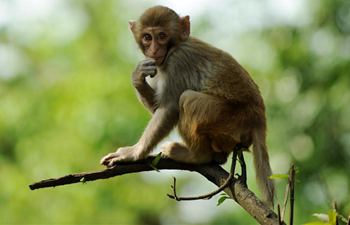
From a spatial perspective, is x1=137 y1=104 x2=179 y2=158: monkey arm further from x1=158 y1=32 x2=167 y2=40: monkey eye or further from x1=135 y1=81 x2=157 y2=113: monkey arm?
x1=158 y1=32 x2=167 y2=40: monkey eye

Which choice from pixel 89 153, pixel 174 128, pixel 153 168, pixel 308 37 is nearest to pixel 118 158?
pixel 174 128

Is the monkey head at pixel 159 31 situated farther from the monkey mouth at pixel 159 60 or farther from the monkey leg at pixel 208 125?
the monkey leg at pixel 208 125

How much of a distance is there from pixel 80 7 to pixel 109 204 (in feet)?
19.8

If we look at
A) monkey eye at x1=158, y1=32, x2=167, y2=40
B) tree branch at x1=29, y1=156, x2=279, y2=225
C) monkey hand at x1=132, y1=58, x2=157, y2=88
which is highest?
monkey eye at x1=158, y1=32, x2=167, y2=40

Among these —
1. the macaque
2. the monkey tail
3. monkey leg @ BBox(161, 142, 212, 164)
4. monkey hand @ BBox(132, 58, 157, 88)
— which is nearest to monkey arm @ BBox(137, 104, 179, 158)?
the macaque

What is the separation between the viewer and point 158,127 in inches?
239

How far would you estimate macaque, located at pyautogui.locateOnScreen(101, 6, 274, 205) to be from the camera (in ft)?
19.7

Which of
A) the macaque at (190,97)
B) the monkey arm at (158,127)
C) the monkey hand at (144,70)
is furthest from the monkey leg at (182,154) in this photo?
the monkey hand at (144,70)

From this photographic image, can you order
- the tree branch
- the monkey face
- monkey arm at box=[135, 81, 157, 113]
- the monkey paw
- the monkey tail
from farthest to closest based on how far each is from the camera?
the monkey face < monkey arm at box=[135, 81, 157, 113] < the monkey paw < the monkey tail < the tree branch

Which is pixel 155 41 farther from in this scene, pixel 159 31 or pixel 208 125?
pixel 208 125

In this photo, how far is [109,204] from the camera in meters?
17.7

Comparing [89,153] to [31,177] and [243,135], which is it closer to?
[31,177]

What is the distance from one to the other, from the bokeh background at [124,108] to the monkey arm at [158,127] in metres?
6.06

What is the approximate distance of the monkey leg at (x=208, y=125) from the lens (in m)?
6.00
